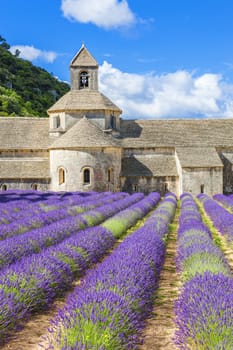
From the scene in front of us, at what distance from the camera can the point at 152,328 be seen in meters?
5.09

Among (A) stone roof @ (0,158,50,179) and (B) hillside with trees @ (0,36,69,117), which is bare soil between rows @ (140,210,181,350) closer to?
(A) stone roof @ (0,158,50,179)

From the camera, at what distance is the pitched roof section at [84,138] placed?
2994 centimetres

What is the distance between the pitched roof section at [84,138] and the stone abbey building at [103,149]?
0.07m

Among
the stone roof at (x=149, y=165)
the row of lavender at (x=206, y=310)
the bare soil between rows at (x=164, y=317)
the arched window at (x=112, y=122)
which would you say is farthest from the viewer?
the arched window at (x=112, y=122)

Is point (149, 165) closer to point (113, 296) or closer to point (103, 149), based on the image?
point (103, 149)

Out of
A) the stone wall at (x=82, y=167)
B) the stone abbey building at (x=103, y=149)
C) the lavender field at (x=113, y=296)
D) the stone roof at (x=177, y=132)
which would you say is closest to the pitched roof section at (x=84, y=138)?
the stone abbey building at (x=103, y=149)

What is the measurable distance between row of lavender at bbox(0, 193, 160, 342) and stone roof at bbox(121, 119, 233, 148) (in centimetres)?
2608

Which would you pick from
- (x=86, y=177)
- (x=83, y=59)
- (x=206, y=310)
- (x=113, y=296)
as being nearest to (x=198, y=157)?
(x=86, y=177)

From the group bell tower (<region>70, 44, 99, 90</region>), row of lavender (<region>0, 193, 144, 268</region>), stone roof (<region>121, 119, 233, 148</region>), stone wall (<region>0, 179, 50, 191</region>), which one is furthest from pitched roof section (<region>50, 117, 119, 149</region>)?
row of lavender (<region>0, 193, 144, 268</region>)

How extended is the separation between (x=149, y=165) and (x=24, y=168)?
9.06 metres

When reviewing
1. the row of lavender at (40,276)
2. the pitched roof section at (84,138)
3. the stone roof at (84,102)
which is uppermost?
the stone roof at (84,102)

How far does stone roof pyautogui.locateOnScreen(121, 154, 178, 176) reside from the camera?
3288 cm

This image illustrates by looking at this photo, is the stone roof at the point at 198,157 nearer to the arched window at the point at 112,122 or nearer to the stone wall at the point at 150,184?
the stone wall at the point at 150,184

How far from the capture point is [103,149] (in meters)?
30.4
